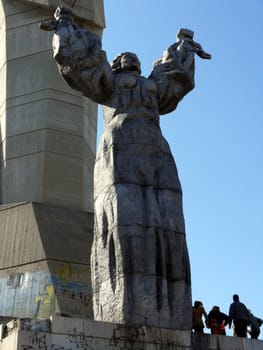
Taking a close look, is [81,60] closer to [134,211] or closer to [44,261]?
[134,211]

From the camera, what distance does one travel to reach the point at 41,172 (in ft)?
67.6

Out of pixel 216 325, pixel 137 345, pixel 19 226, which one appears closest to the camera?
pixel 137 345

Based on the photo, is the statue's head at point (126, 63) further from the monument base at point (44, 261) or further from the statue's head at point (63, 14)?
the monument base at point (44, 261)

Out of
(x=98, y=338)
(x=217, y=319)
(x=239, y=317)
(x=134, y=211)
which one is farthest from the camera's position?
(x=217, y=319)

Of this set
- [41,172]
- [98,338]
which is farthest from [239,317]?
[41,172]

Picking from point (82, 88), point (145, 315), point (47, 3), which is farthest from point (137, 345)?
point (47, 3)

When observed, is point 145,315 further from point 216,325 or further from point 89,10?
point 89,10

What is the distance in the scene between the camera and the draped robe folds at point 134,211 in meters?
10.1

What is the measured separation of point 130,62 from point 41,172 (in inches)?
361

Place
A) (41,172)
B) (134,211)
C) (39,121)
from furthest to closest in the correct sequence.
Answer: (39,121), (41,172), (134,211)

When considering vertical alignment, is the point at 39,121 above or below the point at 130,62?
above

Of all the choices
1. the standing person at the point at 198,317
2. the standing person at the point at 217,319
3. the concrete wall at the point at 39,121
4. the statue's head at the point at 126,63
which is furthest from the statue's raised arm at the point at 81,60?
the concrete wall at the point at 39,121

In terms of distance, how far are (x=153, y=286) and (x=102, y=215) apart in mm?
1323

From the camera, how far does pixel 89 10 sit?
23.2 m
